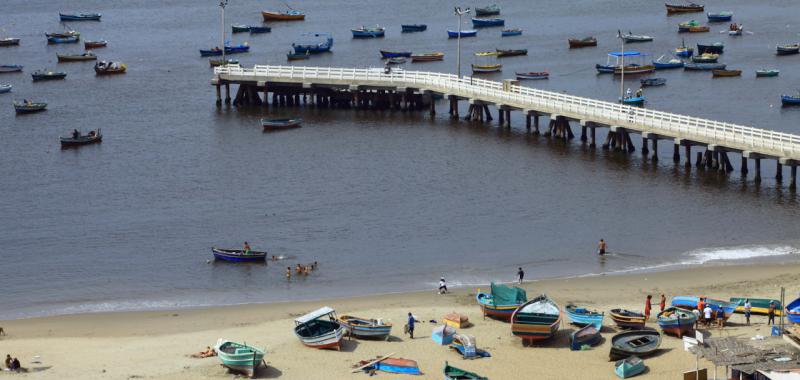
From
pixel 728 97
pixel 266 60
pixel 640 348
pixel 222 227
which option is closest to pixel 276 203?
pixel 222 227

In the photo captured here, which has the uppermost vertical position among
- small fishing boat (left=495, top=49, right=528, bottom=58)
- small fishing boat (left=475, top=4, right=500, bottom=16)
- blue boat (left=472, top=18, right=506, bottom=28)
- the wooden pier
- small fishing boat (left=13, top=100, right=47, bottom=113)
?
small fishing boat (left=475, top=4, right=500, bottom=16)

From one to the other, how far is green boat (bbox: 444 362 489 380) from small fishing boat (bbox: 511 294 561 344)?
390 centimetres

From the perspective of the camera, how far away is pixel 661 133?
71812mm

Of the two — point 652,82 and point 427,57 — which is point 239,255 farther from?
point 427,57

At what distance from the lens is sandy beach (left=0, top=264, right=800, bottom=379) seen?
4175 centimetres

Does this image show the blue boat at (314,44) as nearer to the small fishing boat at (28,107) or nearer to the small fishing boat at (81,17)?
the small fishing boat at (28,107)

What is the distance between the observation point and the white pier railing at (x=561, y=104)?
67438 mm

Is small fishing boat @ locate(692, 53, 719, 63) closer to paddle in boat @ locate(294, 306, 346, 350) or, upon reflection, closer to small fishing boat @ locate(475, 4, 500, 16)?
small fishing boat @ locate(475, 4, 500, 16)

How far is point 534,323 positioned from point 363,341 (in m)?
5.83

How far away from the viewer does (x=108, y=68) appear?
116 m

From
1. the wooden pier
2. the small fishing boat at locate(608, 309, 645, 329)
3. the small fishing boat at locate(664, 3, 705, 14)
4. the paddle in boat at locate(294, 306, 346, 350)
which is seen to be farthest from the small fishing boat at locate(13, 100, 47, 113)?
the small fishing boat at locate(664, 3, 705, 14)

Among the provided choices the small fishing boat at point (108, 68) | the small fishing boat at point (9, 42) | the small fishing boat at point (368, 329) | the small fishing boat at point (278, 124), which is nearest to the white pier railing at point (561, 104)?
the small fishing boat at point (278, 124)

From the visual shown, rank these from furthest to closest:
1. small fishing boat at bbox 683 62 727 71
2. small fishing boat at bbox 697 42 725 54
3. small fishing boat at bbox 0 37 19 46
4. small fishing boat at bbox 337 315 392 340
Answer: small fishing boat at bbox 0 37 19 46 → small fishing boat at bbox 697 42 725 54 → small fishing boat at bbox 683 62 727 71 → small fishing boat at bbox 337 315 392 340

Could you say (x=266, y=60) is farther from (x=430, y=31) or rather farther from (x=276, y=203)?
(x=276, y=203)
